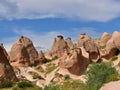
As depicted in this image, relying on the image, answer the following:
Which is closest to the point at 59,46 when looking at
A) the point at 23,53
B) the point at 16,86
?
the point at 23,53

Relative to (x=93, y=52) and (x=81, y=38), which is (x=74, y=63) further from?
(x=81, y=38)

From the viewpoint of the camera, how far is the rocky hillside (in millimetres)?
40778

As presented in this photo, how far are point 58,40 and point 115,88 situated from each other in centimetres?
8342

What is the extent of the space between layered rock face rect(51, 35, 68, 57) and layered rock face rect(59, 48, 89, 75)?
116ft

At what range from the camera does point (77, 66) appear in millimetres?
68188

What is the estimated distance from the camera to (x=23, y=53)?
299ft

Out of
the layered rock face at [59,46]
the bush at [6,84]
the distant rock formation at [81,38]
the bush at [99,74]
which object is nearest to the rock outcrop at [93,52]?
the distant rock formation at [81,38]

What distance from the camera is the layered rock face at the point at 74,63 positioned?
222ft

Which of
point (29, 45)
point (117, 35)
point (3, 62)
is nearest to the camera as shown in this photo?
point (3, 62)

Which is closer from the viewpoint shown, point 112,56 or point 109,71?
point 109,71

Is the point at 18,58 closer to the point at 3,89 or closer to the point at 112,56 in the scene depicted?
the point at 112,56

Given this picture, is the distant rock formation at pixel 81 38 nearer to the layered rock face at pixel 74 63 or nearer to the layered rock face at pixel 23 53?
the layered rock face at pixel 74 63

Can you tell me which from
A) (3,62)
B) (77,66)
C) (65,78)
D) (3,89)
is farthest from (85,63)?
(3,89)

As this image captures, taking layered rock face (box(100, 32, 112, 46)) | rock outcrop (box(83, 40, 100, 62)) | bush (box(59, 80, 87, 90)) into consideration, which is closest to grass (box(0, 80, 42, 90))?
bush (box(59, 80, 87, 90))
